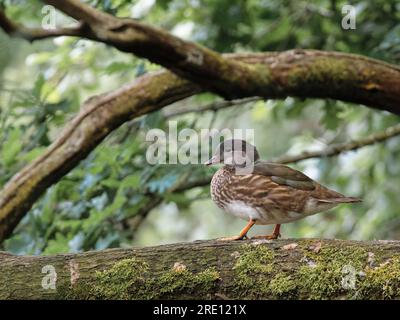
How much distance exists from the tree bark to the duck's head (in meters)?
1.03

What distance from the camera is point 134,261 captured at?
11.6 feet

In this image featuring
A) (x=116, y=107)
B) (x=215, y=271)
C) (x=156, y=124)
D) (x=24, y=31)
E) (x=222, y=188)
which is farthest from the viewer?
(x=156, y=124)

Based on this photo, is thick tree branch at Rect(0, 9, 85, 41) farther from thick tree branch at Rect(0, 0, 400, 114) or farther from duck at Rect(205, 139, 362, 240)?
duck at Rect(205, 139, 362, 240)

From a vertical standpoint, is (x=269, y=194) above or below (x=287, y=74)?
below

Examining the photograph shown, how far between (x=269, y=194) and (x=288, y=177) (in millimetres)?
158

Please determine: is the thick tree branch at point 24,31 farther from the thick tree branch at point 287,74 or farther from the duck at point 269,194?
the duck at point 269,194

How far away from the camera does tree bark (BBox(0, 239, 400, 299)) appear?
3371 mm

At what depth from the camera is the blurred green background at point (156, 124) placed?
18.1 feet

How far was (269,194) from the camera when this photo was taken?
4.25 metres

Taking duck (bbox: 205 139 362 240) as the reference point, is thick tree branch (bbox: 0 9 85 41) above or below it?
above

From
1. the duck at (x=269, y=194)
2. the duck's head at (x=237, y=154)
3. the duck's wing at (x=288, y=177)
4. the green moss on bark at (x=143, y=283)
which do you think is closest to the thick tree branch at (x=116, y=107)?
the duck's head at (x=237, y=154)

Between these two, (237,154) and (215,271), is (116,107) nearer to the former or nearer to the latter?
(237,154)

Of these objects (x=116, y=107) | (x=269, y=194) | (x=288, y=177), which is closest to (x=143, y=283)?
(x=269, y=194)

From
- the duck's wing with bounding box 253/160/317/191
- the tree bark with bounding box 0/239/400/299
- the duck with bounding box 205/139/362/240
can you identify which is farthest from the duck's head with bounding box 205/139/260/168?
the tree bark with bounding box 0/239/400/299
